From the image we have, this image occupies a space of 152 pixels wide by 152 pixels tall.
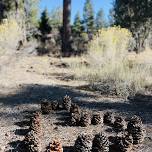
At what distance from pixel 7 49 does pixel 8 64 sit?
1683 millimetres

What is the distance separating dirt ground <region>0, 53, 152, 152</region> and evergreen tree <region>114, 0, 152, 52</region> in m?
10.2

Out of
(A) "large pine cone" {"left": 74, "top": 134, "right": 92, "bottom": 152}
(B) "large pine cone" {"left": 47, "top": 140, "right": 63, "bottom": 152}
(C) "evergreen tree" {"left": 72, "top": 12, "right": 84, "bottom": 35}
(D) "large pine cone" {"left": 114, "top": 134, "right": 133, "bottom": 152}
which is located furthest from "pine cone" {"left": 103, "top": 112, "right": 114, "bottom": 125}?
(C) "evergreen tree" {"left": 72, "top": 12, "right": 84, "bottom": 35}

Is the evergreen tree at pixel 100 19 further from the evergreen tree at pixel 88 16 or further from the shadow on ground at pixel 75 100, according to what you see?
the shadow on ground at pixel 75 100

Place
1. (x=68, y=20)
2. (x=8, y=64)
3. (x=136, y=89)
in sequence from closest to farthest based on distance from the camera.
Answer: (x=136, y=89)
(x=8, y=64)
(x=68, y=20)

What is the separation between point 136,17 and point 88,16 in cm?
3825

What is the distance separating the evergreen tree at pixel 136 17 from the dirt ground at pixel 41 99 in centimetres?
1019

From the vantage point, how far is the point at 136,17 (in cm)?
2616

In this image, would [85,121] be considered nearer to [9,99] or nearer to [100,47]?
[9,99]

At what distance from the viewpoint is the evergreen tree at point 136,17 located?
1000 inches

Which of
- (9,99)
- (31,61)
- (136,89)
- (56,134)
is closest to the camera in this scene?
(56,134)

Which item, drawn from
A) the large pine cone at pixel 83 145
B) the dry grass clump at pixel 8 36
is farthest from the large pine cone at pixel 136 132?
the dry grass clump at pixel 8 36

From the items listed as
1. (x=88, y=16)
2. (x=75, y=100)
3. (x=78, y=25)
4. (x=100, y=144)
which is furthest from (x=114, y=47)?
(x=88, y=16)

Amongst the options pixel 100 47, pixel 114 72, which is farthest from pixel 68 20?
pixel 114 72

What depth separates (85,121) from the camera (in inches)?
294
